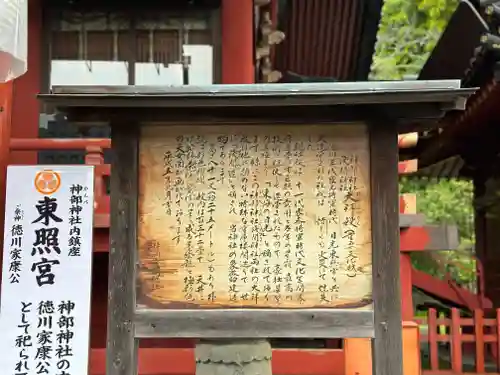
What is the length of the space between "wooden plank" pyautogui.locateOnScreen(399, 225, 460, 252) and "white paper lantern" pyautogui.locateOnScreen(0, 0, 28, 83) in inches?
120

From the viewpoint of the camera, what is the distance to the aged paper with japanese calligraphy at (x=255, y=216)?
3074mm

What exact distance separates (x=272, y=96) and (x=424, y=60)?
11.8m

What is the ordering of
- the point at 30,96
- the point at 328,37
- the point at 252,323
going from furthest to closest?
the point at 328,37 < the point at 30,96 < the point at 252,323

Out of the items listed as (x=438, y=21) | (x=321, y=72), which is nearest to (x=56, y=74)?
(x=321, y=72)

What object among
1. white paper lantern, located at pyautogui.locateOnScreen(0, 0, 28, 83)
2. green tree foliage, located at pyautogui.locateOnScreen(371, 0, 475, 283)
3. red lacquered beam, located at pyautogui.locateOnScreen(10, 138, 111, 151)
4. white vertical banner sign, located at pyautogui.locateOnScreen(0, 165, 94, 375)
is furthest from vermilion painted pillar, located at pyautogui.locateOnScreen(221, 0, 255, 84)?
green tree foliage, located at pyautogui.locateOnScreen(371, 0, 475, 283)

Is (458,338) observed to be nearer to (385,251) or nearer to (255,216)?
(385,251)

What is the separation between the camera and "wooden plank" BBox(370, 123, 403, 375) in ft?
10.0

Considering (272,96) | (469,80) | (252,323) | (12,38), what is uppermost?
(469,80)

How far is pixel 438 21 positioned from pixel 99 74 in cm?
827

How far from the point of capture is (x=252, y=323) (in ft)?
9.96

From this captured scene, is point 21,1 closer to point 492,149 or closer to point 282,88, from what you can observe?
point 282,88

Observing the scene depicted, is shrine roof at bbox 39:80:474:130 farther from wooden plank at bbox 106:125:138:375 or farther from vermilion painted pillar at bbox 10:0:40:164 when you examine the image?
vermilion painted pillar at bbox 10:0:40:164

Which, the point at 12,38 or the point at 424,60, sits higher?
the point at 424,60

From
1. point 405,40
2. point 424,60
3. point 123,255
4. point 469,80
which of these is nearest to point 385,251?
point 123,255
